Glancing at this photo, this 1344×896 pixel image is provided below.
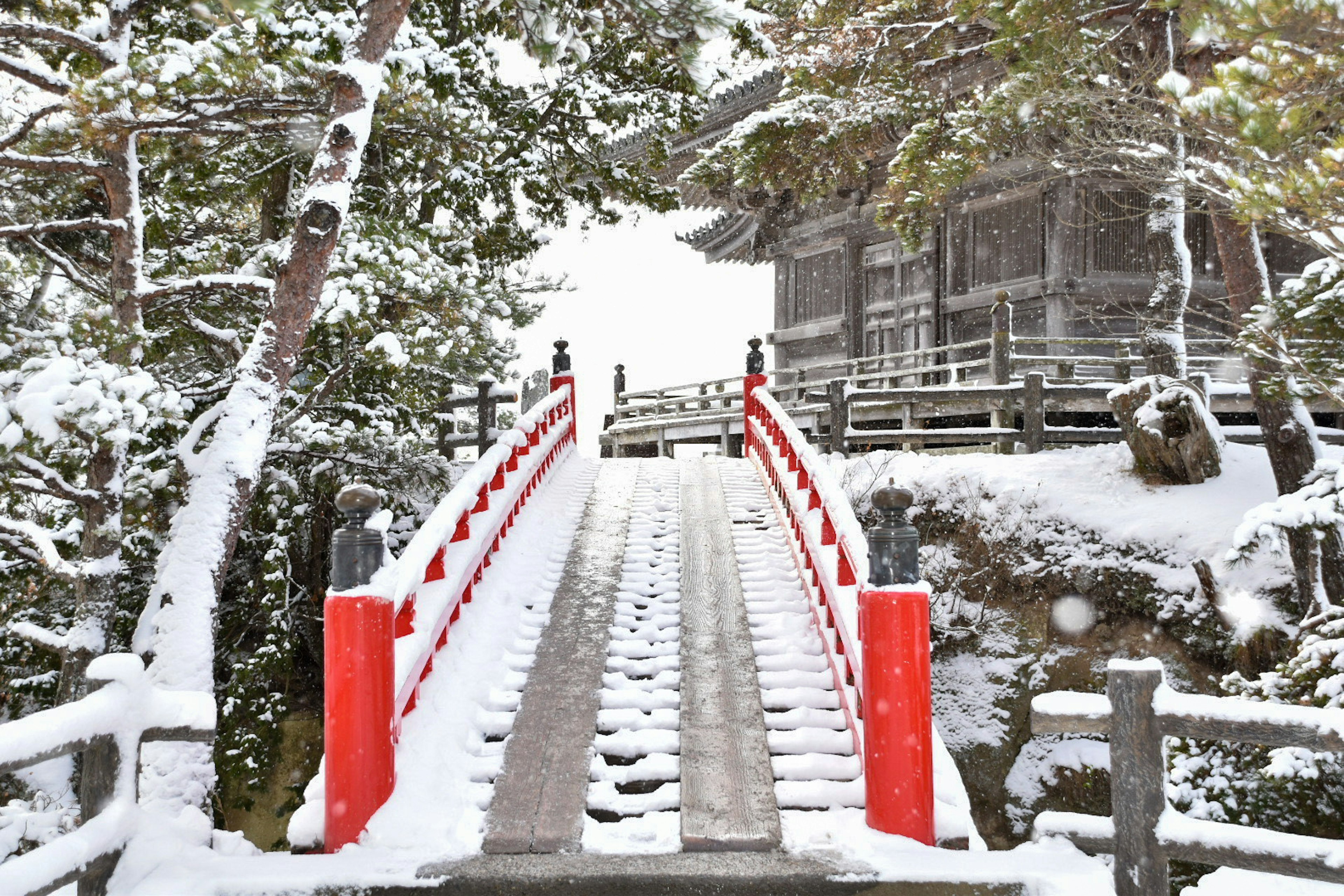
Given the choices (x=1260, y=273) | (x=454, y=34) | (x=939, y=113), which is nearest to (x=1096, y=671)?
(x=1260, y=273)

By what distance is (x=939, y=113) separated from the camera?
40.1ft

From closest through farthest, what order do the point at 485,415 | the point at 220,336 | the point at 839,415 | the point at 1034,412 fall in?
the point at 220,336 → the point at 485,415 → the point at 1034,412 → the point at 839,415

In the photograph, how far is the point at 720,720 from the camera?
470cm

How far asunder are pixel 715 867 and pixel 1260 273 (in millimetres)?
7745

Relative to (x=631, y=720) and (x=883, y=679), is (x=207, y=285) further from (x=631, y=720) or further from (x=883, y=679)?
(x=883, y=679)

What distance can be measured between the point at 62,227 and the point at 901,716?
655 cm

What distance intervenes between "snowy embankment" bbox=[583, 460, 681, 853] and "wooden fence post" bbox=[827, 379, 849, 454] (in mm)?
4606

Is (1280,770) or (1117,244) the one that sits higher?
(1117,244)

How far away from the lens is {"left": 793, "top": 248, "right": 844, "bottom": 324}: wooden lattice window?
18250 millimetres

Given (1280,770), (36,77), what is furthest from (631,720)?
(36,77)

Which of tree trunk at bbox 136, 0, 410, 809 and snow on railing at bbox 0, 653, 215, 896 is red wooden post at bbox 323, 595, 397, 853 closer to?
snow on railing at bbox 0, 653, 215, 896

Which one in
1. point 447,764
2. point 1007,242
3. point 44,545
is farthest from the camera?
point 1007,242

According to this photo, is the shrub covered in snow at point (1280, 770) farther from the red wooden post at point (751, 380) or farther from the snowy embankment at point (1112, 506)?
the red wooden post at point (751, 380)

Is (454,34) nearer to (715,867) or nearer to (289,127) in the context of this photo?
(289,127)
